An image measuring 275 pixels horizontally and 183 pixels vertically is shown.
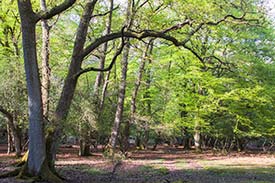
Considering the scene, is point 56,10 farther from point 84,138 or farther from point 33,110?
point 84,138

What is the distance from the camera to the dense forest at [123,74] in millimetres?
10773

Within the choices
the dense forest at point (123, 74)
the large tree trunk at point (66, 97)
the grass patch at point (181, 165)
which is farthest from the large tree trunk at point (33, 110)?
the grass patch at point (181, 165)

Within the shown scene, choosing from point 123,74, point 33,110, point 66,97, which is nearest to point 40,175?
point 33,110

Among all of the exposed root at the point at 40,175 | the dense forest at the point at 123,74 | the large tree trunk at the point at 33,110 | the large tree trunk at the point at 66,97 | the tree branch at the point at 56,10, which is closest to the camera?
the exposed root at the point at 40,175

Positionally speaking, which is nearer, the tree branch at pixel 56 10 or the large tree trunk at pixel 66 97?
the tree branch at pixel 56 10

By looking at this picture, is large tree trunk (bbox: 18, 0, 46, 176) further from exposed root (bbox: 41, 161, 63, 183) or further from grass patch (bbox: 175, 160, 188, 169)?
grass patch (bbox: 175, 160, 188, 169)

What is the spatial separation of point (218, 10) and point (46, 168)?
792 cm

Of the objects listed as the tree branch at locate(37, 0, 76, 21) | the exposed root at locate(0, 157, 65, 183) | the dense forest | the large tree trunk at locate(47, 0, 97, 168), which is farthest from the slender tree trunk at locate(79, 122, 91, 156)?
the tree branch at locate(37, 0, 76, 21)

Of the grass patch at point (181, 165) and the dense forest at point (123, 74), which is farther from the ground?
the dense forest at point (123, 74)

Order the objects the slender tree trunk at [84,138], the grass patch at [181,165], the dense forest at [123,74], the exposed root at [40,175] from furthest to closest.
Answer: the slender tree trunk at [84,138] < the grass patch at [181,165] < the dense forest at [123,74] < the exposed root at [40,175]

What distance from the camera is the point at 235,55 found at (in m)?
28.9

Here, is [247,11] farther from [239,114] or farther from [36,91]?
[239,114]

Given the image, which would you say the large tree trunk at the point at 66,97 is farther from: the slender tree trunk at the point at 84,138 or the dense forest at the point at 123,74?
the slender tree trunk at the point at 84,138

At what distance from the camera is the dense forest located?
1077cm
